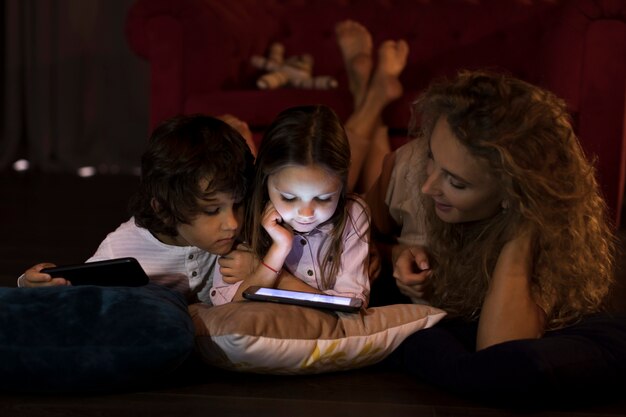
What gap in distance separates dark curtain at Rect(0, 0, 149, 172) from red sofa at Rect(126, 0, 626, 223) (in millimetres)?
1229

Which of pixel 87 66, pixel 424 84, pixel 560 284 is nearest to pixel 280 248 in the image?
pixel 560 284

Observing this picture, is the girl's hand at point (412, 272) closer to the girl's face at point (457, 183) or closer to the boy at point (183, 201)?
the girl's face at point (457, 183)

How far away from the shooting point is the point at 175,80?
3191 mm

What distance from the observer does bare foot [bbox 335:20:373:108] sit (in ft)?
9.93

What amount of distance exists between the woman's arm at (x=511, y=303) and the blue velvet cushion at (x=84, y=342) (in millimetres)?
548

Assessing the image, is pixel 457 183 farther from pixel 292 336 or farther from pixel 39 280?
pixel 39 280

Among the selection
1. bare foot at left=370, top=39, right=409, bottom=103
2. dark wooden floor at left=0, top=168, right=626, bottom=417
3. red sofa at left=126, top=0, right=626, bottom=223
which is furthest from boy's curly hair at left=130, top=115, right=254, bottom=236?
red sofa at left=126, top=0, right=626, bottom=223

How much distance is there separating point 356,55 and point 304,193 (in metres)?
1.39

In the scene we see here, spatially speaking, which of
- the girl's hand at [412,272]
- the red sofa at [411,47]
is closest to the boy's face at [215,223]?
the girl's hand at [412,272]

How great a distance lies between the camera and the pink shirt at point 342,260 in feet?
6.23

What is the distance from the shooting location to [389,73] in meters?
3.00

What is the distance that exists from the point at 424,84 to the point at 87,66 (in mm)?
1898

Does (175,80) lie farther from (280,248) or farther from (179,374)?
(179,374)

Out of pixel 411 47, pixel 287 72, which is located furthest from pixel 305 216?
pixel 411 47
